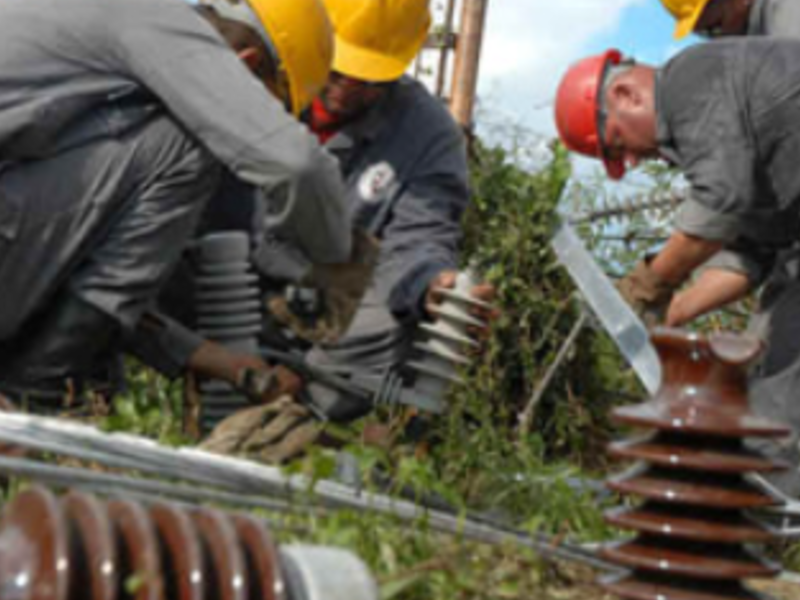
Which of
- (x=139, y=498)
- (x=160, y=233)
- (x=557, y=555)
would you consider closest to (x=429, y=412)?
(x=160, y=233)

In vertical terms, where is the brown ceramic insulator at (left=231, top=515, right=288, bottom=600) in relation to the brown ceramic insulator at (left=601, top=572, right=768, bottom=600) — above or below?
above

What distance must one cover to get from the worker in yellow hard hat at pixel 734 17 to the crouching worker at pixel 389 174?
97 cm

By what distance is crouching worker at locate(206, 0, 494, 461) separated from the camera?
560cm

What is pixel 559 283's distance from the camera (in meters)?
6.53

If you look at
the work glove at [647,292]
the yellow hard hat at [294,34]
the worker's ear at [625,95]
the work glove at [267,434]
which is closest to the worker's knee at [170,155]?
the yellow hard hat at [294,34]

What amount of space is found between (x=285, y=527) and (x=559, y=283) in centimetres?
404

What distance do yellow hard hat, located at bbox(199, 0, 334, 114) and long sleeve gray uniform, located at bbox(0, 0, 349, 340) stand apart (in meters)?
0.53

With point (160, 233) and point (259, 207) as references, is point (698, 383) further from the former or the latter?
point (259, 207)

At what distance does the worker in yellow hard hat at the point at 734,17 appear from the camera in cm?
549

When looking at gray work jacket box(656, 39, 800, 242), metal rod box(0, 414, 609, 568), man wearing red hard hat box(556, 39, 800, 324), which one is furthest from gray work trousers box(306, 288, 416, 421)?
metal rod box(0, 414, 609, 568)

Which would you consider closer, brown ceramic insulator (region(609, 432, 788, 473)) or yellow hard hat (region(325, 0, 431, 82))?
brown ceramic insulator (region(609, 432, 788, 473))

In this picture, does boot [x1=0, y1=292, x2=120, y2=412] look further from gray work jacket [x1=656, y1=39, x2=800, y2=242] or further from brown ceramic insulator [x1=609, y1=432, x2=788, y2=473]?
brown ceramic insulator [x1=609, y1=432, x2=788, y2=473]

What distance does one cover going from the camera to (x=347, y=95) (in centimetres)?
596

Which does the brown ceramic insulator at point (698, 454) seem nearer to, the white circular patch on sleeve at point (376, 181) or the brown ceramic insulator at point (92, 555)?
the brown ceramic insulator at point (92, 555)
